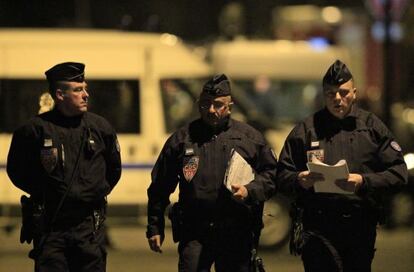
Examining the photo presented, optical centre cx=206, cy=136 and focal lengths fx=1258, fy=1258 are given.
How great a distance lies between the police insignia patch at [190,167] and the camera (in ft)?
24.7

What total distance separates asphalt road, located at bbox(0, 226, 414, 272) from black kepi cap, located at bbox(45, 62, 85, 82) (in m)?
5.23

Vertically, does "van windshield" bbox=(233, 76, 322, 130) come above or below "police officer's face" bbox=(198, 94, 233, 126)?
below

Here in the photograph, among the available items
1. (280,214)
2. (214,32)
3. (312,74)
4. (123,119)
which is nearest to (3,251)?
(123,119)

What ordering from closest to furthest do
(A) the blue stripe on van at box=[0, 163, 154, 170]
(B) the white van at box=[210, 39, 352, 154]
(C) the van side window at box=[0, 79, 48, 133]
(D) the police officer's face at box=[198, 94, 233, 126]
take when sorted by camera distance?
(D) the police officer's face at box=[198, 94, 233, 126] → (A) the blue stripe on van at box=[0, 163, 154, 170] → (C) the van side window at box=[0, 79, 48, 133] → (B) the white van at box=[210, 39, 352, 154]

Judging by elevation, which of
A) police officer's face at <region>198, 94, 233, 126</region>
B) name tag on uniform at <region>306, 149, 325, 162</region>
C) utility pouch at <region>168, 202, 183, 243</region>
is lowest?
utility pouch at <region>168, 202, 183, 243</region>

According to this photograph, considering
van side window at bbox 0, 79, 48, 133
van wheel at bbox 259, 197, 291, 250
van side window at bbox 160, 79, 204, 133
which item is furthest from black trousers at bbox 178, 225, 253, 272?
van side window at bbox 0, 79, 48, 133

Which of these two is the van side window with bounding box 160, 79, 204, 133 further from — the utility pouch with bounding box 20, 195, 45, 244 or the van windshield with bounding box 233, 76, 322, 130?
the utility pouch with bounding box 20, 195, 45, 244

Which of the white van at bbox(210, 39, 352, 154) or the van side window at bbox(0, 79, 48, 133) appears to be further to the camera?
the white van at bbox(210, 39, 352, 154)

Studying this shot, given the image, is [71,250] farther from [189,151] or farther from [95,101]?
[95,101]

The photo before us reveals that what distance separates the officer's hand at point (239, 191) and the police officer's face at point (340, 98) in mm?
748

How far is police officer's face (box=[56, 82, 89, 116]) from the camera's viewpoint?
755cm

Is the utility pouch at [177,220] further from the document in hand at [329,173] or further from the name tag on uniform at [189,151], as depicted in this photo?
the document in hand at [329,173]

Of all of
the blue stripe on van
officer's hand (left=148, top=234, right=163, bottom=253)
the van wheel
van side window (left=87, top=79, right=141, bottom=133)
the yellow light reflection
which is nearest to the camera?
officer's hand (left=148, top=234, right=163, bottom=253)

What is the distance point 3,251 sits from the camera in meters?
14.4
